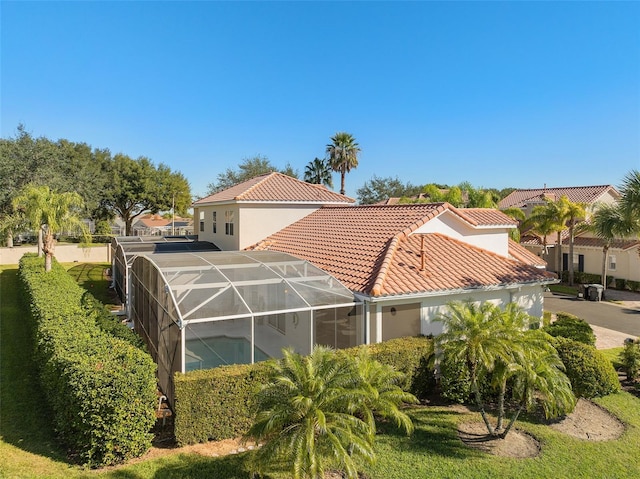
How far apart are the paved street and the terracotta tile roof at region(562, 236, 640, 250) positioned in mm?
7496

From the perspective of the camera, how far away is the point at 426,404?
41.4ft

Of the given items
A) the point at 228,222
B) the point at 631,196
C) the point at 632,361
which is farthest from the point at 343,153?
the point at 632,361

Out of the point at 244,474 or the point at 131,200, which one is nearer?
the point at 244,474

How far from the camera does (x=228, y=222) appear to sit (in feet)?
85.0

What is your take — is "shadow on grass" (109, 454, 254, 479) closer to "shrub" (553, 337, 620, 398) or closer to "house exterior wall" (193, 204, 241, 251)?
"shrub" (553, 337, 620, 398)

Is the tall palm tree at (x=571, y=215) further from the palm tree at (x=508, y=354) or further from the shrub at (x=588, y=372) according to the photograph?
the palm tree at (x=508, y=354)

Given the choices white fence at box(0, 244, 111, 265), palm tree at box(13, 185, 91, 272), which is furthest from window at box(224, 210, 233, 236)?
white fence at box(0, 244, 111, 265)

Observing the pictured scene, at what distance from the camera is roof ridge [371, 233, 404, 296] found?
43.4 feet

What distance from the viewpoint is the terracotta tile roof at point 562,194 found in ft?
145

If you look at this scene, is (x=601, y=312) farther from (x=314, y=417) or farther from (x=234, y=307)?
(x=314, y=417)

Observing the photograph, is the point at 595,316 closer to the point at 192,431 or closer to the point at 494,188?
the point at 192,431

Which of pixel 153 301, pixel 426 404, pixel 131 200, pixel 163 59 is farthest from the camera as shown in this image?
pixel 131 200

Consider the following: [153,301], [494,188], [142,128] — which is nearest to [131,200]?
[142,128]

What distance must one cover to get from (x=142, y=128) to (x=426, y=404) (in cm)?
3127
